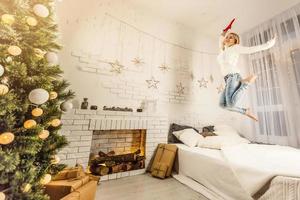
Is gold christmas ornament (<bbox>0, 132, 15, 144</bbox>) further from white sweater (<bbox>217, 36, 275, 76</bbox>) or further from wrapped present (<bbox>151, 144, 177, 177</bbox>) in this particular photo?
white sweater (<bbox>217, 36, 275, 76</bbox>)

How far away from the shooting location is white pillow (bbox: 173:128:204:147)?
2592mm

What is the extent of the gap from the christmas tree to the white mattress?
5.29 ft

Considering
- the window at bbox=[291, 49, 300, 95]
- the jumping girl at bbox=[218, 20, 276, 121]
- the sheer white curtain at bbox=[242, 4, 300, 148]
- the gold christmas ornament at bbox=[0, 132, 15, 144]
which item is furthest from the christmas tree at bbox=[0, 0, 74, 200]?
the window at bbox=[291, 49, 300, 95]

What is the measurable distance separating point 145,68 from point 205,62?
64.6 inches

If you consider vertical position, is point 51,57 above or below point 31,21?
below

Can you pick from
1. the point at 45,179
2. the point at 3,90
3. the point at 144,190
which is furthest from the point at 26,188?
the point at 144,190

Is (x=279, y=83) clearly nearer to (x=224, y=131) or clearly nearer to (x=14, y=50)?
(x=224, y=131)

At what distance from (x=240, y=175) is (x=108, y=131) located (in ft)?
5.91

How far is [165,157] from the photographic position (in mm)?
2482

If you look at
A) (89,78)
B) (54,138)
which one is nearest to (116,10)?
(89,78)

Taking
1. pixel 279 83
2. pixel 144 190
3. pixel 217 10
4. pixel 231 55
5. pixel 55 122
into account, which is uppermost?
pixel 217 10

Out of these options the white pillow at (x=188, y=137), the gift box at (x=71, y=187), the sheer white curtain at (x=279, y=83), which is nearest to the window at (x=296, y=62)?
the sheer white curtain at (x=279, y=83)

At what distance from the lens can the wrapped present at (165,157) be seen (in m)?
2.38

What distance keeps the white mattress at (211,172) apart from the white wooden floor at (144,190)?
0.20m
